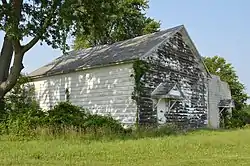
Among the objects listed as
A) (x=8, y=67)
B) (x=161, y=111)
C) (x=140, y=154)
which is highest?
(x=8, y=67)

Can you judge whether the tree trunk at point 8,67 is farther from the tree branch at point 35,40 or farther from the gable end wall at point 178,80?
the gable end wall at point 178,80

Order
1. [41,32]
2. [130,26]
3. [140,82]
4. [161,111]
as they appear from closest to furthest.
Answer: [41,32] → [140,82] → [161,111] → [130,26]

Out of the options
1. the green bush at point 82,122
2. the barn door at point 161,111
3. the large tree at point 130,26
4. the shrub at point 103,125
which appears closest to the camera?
the green bush at point 82,122

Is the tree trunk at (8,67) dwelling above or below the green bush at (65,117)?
above

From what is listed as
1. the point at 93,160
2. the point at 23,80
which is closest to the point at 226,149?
the point at 93,160

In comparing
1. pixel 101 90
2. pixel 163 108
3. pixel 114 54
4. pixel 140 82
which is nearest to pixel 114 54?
pixel 114 54

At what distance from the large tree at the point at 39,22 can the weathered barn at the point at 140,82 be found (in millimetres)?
2767

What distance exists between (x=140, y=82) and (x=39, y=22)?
23.1 ft

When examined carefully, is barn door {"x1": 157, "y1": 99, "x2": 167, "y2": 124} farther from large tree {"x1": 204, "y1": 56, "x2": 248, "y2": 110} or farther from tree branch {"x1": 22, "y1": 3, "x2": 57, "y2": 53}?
large tree {"x1": 204, "y1": 56, "x2": 248, "y2": 110}

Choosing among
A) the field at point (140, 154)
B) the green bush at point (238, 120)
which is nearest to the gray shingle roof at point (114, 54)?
the field at point (140, 154)

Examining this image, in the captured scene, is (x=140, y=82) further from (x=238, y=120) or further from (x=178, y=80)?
(x=238, y=120)

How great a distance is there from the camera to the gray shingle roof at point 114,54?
2361 centimetres

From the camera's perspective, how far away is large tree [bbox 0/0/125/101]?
19734 millimetres

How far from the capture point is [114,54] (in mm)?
25422
